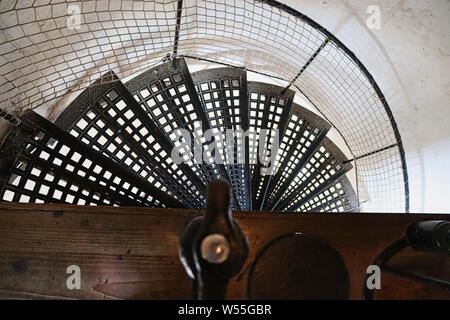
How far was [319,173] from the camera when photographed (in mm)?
3064

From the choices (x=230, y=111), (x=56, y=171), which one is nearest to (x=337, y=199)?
(x=230, y=111)

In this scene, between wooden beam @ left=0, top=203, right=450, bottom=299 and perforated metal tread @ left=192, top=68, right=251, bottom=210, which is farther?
perforated metal tread @ left=192, top=68, right=251, bottom=210

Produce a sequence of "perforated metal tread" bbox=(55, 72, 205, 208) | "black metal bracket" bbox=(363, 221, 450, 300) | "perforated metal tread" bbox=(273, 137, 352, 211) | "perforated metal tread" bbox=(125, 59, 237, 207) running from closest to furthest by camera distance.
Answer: "black metal bracket" bbox=(363, 221, 450, 300), "perforated metal tread" bbox=(55, 72, 205, 208), "perforated metal tread" bbox=(125, 59, 237, 207), "perforated metal tread" bbox=(273, 137, 352, 211)

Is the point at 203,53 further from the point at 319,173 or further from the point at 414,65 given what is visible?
the point at 319,173

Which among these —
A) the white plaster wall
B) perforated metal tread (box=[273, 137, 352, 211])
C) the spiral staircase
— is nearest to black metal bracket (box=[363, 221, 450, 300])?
the white plaster wall

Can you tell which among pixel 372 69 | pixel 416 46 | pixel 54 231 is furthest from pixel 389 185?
pixel 54 231

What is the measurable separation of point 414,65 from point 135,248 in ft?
5.39

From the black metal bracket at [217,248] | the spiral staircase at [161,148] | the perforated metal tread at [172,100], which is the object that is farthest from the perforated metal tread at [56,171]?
the black metal bracket at [217,248]

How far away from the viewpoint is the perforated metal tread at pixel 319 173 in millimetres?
2957

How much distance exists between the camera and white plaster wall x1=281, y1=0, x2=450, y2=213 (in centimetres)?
133

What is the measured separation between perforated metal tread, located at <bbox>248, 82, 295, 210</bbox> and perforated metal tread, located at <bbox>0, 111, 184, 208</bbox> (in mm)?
1226

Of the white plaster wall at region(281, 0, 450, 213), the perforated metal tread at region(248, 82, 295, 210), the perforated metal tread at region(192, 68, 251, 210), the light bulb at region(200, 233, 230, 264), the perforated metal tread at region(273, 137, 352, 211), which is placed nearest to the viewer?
the light bulb at region(200, 233, 230, 264)

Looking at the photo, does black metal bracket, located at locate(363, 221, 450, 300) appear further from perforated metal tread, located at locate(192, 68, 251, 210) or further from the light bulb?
perforated metal tread, located at locate(192, 68, 251, 210)
